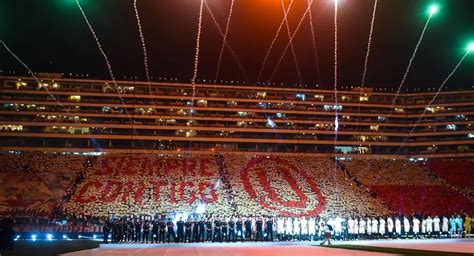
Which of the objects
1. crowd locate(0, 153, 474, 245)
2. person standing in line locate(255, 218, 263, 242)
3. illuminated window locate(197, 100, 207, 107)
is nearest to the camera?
person standing in line locate(255, 218, 263, 242)

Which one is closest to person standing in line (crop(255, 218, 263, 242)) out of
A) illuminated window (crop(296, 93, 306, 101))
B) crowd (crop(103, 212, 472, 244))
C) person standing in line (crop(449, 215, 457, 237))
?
crowd (crop(103, 212, 472, 244))

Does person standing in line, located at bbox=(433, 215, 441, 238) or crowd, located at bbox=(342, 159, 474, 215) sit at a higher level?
crowd, located at bbox=(342, 159, 474, 215)

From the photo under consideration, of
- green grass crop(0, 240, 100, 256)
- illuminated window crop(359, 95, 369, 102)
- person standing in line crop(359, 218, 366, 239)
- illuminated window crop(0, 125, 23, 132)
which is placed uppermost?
illuminated window crop(359, 95, 369, 102)

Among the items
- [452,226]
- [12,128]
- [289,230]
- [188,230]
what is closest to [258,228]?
[289,230]

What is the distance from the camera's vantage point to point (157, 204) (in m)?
43.8

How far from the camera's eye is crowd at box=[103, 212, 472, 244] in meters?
28.1

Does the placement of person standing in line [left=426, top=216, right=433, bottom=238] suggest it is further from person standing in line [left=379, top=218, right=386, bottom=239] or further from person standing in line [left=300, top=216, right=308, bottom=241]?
person standing in line [left=300, top=216, right=308, bottom=241]

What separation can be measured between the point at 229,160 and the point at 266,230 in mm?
30623

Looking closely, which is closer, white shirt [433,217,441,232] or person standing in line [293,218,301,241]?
person standing in line [293,218,301,241]

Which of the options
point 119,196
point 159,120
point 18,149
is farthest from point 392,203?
point 18,149

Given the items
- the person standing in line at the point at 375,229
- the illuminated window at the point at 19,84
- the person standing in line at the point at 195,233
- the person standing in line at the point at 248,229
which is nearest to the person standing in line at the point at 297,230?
the person standing in line at the point at 248,229

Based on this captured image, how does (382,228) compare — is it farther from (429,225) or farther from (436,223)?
(436,223)

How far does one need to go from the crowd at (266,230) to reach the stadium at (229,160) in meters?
0.09

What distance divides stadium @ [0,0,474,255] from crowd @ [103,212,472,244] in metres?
0.09
